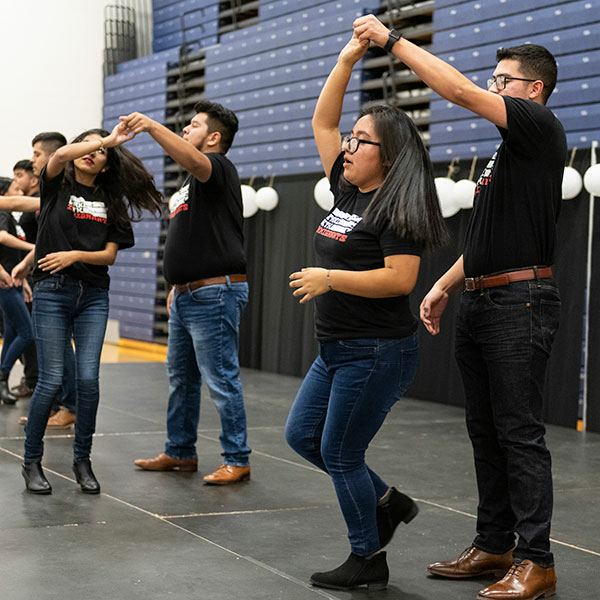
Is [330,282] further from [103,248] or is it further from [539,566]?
[103,248]

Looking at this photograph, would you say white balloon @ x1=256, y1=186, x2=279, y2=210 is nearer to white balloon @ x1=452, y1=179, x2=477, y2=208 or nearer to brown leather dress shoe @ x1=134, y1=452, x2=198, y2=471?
white balloon @ x1=452, y1=179, x2=477, y2=208

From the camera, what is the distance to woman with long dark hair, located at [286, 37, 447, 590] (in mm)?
2660

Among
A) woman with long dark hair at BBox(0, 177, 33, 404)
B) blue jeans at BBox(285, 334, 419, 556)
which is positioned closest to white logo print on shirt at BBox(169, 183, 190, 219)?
blue jeans at BBox(285, 334, 419, 556)

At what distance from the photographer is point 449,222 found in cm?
730

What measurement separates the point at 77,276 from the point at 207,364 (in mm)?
710

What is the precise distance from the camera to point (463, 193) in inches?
271

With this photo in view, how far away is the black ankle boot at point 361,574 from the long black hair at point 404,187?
0.95m

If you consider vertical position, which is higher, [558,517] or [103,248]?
A: [103,248]

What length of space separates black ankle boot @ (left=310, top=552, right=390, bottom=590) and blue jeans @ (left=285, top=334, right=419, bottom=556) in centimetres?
3

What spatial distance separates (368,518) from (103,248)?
1.87 meters

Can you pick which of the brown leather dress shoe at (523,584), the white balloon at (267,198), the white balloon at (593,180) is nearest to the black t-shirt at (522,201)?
the brown leather dress shoe at (523,584)

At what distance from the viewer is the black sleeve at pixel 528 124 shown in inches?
106

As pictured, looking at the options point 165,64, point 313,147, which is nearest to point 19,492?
Answer: point 313,147

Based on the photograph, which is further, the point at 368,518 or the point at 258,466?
the point at 258,466
